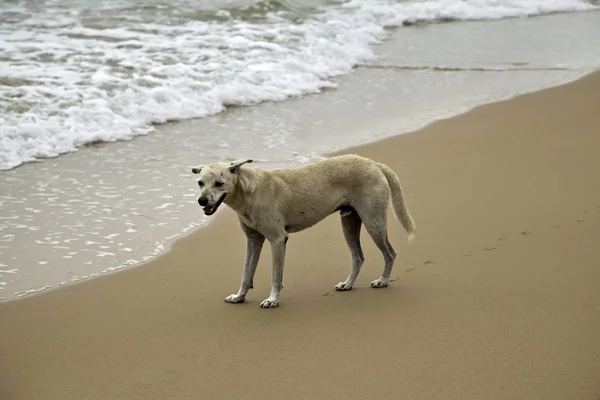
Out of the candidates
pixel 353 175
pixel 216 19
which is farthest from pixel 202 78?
pixel 353 175

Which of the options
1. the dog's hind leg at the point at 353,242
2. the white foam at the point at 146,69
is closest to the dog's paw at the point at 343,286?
the dog's hind leg at the point at 353,242

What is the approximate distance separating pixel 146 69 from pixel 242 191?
9406 mm

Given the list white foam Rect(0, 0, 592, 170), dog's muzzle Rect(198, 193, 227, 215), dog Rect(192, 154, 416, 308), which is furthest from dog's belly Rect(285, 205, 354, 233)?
white foam Rect(0, 0, 592, 170)

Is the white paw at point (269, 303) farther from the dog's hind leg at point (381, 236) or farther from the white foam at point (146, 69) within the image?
the white foam at point (146, 69)

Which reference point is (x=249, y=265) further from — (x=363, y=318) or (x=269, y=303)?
(x=363, y=318)

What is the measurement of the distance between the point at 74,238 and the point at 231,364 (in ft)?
10.0

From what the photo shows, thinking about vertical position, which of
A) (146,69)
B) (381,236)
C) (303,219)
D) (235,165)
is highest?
(235,165)

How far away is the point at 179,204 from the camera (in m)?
8.99

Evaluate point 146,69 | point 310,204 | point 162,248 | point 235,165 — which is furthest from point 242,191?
point 146,69

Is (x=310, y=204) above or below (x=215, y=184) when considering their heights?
below

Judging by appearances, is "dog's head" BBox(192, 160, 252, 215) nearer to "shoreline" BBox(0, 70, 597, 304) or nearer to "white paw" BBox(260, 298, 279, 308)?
"white paw" BBox(260, 298, 279, 308)

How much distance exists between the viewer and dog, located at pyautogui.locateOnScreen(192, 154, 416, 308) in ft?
21.4

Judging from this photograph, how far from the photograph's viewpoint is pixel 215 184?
6195mm

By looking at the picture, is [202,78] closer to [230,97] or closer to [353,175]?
[230,97]
